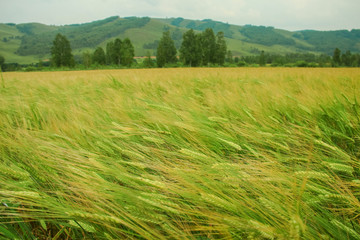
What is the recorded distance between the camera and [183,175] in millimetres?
740

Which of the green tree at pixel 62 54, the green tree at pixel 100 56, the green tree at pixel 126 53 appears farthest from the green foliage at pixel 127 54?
the green tree at pixel 100 56

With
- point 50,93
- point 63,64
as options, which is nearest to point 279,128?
point 50,93

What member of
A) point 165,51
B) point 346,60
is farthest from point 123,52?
point 346,60

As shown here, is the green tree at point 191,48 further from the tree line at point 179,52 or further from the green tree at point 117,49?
the green tree at point 117,49

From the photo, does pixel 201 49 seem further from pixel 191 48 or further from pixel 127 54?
pixel 127 54

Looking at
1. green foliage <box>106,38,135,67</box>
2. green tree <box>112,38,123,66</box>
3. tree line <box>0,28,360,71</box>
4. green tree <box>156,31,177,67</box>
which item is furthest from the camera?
green tree <box>112,38,123,66</box>

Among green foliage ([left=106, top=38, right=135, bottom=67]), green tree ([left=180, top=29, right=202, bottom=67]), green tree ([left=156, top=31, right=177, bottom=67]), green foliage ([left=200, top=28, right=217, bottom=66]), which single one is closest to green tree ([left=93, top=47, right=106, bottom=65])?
green foliage ([left=106, top=38, right=135, bottom=67])

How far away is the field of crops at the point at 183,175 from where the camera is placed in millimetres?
623

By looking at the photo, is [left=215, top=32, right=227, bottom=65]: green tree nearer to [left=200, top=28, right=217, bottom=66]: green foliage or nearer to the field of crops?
[left=200, top=28, right=217, bottom=66]: green foliage

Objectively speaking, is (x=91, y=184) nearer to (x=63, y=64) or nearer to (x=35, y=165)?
(x=35, y=165)

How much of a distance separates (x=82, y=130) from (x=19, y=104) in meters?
1.17

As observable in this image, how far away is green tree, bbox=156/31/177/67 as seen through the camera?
49281 mm

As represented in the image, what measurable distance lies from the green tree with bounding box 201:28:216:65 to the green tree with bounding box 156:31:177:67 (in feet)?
28.0

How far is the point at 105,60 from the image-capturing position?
207ft
